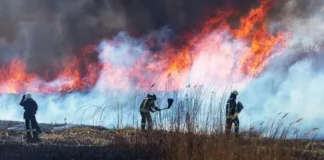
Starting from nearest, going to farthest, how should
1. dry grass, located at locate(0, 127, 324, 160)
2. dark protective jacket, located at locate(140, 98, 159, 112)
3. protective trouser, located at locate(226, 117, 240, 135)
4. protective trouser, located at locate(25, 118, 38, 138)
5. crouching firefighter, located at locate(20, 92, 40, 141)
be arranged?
dry grass, located at locate(0, 127, 324, 160) < protective trouser, located at locate(226, 117, 240, 135) < dark protective jacket, located at locate(140, 98, 159, 112) < protective trouser, located at locate(25, 118, 38, 138) < crouching firefighter, located at locate(20, 92, 40, 141)

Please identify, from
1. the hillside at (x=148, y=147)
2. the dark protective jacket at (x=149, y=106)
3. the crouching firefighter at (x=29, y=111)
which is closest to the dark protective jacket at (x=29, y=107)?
the crouching firefighter at (x=29, y=111)

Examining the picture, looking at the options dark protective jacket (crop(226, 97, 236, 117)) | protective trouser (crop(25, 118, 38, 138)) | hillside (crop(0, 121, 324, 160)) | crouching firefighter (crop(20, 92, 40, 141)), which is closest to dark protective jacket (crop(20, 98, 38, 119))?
crouching firefighter (crop(20, 92, 40, 141))

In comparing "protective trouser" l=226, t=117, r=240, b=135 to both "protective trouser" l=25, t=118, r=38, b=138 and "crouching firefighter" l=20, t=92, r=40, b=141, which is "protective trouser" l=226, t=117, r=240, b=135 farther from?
"crouching firefighter" l=20, t=92, r=40, b=141

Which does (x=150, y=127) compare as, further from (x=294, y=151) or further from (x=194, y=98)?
(x=294, y=151)

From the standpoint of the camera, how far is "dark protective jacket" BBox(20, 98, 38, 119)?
2148cm

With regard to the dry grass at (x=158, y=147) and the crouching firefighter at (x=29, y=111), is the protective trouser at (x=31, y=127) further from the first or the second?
the dry grass at (x=158, y=147)

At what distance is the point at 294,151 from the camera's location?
11.6 m

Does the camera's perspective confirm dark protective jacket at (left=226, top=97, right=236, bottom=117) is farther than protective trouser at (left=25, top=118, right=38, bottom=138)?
No

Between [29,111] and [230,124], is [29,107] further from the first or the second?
[230,124]

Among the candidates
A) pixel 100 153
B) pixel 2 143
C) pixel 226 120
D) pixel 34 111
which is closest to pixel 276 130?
pixel 226 120

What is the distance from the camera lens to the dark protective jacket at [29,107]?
21484 millimetres

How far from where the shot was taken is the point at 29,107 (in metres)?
21.6

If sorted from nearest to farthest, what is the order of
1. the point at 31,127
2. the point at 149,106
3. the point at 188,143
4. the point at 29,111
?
1. the point at 188,143
2. the point at 149,106
3. the point at 29,111
4. the point at 31,127

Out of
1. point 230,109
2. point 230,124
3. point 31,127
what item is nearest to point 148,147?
point 230,109
